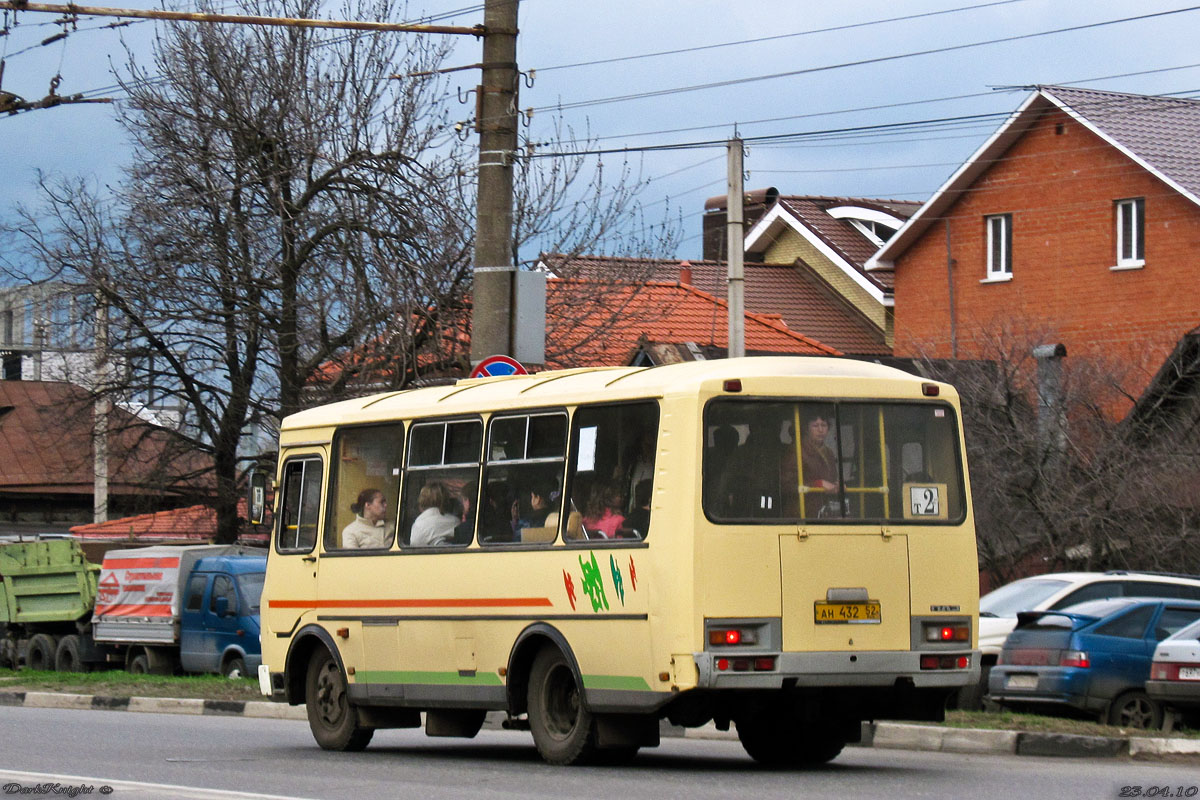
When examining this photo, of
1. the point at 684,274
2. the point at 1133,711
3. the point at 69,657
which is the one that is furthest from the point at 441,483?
the point at 684,274

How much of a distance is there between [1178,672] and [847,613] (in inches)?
180

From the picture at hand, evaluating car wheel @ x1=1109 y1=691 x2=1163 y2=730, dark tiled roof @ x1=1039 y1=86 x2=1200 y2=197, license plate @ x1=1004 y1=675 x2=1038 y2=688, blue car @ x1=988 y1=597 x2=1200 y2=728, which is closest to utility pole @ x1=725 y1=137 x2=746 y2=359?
blue car @ x1=988 y1=597 x2=1200 y2=728

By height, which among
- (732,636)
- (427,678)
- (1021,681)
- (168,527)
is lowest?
(1021,681)

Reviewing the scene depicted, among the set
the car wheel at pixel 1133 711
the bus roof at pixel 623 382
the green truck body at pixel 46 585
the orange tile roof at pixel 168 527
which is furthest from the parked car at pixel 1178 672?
the green truck body at pixel 46 585

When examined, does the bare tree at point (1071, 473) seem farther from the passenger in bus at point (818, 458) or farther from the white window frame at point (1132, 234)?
the passenger in bus at point (818, 458)

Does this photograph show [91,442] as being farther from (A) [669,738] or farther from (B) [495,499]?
(B) [495,499]

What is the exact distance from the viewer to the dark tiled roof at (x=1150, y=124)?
3638 centimetres

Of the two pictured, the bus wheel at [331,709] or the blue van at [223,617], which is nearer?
the bus wheel at [331,709]

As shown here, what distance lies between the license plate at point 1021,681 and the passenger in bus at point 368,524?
6157mm

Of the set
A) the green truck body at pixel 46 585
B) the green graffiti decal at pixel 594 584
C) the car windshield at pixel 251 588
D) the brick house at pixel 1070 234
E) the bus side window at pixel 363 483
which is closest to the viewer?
the green graffiti decal at pixel 594 584

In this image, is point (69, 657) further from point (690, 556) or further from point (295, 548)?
point (690, 556)

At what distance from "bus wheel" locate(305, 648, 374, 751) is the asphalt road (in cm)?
20

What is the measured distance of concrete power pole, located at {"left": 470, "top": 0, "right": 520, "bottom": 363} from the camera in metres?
16.5

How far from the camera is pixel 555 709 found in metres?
12.5
